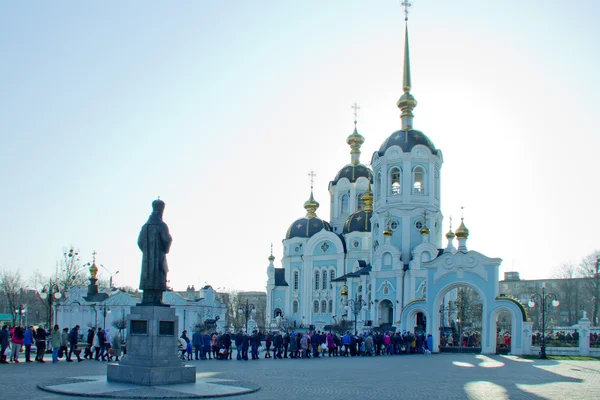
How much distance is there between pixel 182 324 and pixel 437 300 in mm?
20090

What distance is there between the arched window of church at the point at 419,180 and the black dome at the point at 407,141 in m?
1.77

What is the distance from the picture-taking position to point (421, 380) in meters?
16.9

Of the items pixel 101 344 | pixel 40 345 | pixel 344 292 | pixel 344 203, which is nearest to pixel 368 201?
pixel 344 203

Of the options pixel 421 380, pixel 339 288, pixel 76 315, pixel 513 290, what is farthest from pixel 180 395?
pixel 513 290

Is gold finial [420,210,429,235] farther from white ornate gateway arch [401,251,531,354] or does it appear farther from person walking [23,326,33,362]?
person walking [23,326,33,362]

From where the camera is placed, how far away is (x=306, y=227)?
226 ft

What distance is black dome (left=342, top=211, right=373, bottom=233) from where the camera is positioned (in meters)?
63.8

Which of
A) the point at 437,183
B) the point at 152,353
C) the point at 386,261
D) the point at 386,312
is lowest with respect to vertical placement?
the point at 386,312

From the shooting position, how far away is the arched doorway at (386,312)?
171ft

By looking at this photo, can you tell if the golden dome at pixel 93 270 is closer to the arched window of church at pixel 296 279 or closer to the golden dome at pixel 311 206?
the arched window of church at pixel 296 279

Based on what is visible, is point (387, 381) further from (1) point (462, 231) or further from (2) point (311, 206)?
(2) point (311, 206)

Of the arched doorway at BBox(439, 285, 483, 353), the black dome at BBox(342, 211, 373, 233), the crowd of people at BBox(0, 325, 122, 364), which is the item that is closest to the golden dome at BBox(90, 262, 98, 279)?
the black dome at BBox(342, 211, 373, 233)

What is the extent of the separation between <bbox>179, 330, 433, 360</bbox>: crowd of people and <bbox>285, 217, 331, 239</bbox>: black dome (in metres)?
34.0

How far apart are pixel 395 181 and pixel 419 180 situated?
75.9 inches
